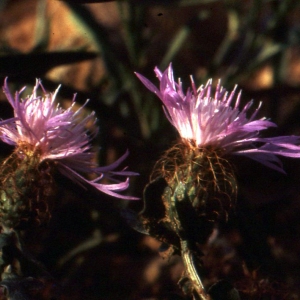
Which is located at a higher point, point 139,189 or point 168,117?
point 168,117

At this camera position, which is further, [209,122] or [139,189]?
[139,189]

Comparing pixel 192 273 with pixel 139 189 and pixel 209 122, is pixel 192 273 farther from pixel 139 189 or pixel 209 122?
pixel 139 189

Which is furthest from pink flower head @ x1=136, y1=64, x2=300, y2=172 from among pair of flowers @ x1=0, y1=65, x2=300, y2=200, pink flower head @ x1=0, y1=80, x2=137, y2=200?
pink flower head @ x1=0, y1=80, x2=137, y2=200

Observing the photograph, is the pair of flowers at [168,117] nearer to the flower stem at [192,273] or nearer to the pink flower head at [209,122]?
the pink flower head at [209,122]

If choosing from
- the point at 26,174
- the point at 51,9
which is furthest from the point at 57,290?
the point at 51,9

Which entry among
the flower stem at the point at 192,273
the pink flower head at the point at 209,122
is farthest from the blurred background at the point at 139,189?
the pink flower head at the point at 209,122

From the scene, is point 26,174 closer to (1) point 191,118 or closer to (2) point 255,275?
(1) point 191,118

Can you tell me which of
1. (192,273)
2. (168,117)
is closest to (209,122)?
(168,117)

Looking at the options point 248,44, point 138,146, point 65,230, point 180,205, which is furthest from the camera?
point 248,44
